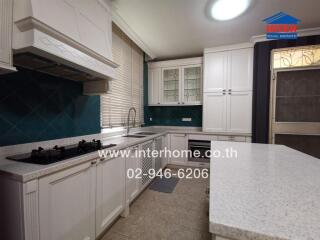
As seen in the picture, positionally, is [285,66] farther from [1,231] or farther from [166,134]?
[1,231]

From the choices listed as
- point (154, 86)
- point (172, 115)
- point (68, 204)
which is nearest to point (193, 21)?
point (154, 86)

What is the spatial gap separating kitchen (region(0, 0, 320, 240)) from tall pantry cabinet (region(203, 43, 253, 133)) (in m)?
0.02

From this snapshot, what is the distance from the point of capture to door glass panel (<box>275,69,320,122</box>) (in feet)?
8.87

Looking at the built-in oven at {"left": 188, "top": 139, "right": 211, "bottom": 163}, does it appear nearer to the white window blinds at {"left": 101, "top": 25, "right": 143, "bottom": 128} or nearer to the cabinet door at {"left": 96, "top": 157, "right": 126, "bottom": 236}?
the white window blinds at {"left": 101, "top": 25, "right": 143, "bottom": 128}

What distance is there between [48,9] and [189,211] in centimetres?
236

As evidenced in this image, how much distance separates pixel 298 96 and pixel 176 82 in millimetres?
2315

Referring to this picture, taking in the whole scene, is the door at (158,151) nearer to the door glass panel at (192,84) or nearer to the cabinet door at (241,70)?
the door glass panel at (192,84)

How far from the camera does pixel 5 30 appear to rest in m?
0.94

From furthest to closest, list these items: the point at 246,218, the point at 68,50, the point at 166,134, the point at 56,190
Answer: the point at 166,134
the point at 68,50
the point at 56,190
the point at 246,218

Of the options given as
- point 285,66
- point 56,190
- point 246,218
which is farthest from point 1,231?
point 285,66

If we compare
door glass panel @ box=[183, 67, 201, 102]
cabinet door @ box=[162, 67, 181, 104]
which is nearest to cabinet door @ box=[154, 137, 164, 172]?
cabinet door @ box=[162, 67, 181, 104]

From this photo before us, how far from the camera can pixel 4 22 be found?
0.93 meters

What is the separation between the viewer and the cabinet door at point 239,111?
3033 millimetres

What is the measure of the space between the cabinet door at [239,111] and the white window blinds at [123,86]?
1.87 m
